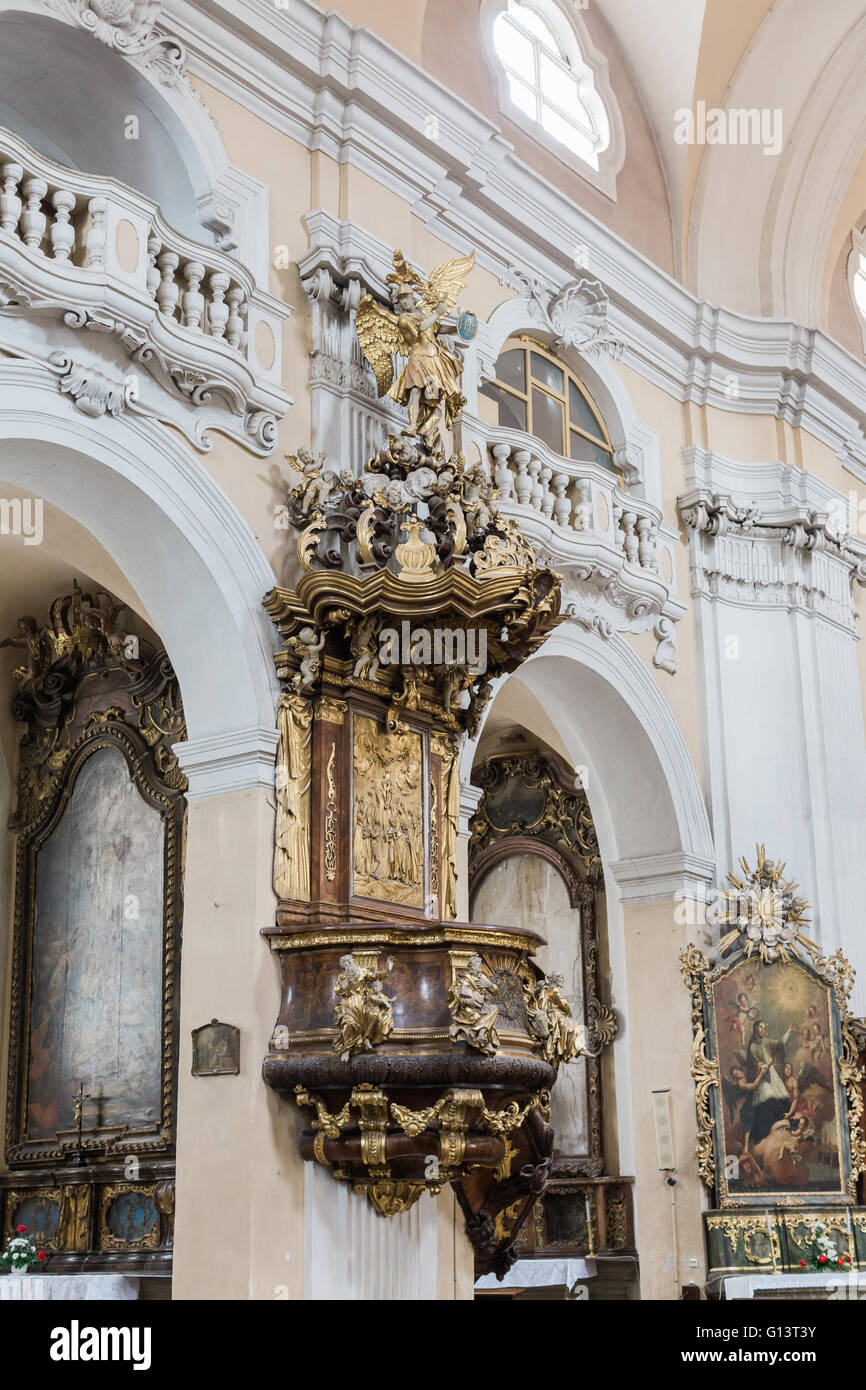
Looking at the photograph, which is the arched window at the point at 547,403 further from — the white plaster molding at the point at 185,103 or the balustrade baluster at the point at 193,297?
the balustrade baluster at the point at 193,297

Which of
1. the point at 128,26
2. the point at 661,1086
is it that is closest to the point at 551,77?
the point at 128,26

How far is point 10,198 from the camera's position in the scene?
659cm

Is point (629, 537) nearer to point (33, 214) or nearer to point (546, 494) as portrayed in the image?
point (546, 494)

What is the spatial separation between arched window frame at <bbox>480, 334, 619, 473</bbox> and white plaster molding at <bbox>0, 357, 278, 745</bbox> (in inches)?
115

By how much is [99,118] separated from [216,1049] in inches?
176

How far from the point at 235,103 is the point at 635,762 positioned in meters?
4.69

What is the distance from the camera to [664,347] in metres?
11.4

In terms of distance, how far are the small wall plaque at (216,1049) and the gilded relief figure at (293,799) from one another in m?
0.63

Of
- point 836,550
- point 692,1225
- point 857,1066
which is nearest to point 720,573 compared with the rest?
point 836,550

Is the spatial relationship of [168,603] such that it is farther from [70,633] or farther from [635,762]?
[635,762]

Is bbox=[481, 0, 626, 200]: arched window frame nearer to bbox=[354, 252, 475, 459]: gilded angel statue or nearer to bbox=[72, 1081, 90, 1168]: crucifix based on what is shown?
bbox=[354, 252, 475, 459]: gilded angel statue

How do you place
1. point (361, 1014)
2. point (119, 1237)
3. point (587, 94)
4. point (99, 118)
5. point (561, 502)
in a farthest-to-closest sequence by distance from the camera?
point (587, 94) → point (561, 502) → point (119, 1237) → point (99, 118) → point (361, 1014)

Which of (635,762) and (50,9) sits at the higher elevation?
(50,9)

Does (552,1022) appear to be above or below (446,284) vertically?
below
